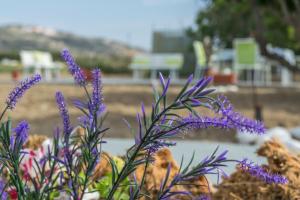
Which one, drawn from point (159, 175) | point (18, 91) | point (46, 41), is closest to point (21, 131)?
point (18, 91)

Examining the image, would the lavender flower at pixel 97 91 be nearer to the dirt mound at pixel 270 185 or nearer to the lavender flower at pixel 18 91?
the lavender flower at pixel 18 91

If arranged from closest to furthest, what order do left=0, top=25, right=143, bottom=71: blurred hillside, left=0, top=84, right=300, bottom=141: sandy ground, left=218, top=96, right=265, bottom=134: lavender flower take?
left=218, top=96, right=265, bottom=134: lavender flower
left=0, top=84, right=300, bottom=141: sandy ground
left=0, top=25, right=143, bottom=71: blurred hillside

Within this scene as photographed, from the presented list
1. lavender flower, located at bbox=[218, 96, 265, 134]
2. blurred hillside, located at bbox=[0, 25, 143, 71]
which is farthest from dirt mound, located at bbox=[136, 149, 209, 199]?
blurred hillside, located at bbox=[0, 25, 143, 71]

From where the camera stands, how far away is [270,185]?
232 cm

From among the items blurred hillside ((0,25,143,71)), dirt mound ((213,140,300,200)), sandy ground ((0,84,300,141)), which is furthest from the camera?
blurred hillside ((0,25,143,71))

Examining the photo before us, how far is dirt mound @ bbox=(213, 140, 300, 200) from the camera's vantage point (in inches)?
87.2

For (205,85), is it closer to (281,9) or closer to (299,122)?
(299,122)

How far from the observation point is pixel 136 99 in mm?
14047

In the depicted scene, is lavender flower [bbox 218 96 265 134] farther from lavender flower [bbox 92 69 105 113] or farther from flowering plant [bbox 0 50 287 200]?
lavender flower [bbox 92 69 105 113]

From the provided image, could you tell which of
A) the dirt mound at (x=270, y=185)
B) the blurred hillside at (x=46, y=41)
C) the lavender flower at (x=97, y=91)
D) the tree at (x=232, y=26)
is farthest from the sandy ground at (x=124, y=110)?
the blurred hillside at (x=46, y=41)

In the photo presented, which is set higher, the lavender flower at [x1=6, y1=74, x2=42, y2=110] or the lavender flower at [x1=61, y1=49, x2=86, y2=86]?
the lavender flower at [x1=61, y1=49, x2=86, y2=86]

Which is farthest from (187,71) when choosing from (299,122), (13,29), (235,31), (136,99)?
(13,29)

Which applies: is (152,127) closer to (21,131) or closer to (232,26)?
(21,131)

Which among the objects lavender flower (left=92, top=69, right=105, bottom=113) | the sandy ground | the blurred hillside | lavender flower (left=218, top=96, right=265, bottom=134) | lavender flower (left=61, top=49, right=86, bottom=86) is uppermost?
the blurred hillside
